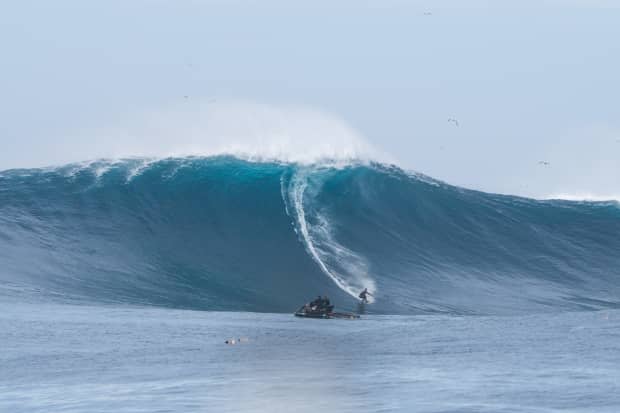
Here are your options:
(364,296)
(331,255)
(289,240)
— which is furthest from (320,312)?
(289,240)

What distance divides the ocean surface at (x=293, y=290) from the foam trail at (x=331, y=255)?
0.33ft

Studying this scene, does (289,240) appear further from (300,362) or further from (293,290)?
(300,362)

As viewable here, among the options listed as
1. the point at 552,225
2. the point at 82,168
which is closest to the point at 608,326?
the point at 552,225

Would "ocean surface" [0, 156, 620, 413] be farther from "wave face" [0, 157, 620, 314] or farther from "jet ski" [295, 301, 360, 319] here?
"jet ski" [295, 301, 360, 319]

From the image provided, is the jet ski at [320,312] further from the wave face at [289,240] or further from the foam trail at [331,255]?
the foam trail at [331,255]

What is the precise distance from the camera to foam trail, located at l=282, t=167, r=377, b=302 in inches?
1421

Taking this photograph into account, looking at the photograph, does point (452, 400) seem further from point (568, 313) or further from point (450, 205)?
point (450, 205)

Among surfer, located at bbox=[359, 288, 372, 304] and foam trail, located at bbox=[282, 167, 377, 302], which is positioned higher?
foam trail, located at bbox=[282, 167, 377, 302]

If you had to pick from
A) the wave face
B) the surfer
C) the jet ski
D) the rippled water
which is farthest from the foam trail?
the rippled water

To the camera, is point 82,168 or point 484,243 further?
point 82,168

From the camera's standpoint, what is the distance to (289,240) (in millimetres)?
39812

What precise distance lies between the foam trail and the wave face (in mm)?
71

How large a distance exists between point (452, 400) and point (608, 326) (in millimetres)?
9902

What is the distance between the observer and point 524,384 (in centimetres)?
2056
